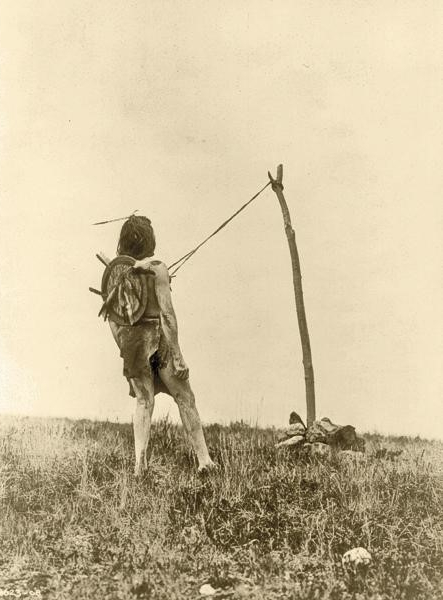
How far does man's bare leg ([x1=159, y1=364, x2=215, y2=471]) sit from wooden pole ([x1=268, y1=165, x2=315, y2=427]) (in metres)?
3.32

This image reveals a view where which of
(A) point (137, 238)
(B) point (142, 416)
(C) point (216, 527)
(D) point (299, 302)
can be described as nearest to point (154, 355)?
(B) point (142, 416)

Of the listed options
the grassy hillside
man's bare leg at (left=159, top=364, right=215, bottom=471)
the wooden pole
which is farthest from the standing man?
the wooden pole

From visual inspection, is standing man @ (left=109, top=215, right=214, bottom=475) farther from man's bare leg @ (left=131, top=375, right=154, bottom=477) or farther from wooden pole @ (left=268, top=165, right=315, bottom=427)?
wooden pole @ (left=268, top=165, right=315, bottom=427)

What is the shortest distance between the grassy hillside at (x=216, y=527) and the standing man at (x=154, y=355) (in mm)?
466

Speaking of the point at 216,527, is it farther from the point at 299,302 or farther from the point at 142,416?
the point at 299,302

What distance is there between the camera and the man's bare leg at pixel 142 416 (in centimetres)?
667

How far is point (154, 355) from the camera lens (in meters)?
6.89

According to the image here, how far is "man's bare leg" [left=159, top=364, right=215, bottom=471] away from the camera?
6832mm

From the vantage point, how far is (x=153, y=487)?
6.22 metres

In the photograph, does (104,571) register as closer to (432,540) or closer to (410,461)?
(432,540)

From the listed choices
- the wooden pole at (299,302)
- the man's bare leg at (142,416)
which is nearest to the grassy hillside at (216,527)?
the man's bare leg at (142,416)

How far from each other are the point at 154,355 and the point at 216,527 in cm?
199

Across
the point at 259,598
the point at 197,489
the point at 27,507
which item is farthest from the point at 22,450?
the point at 259,598

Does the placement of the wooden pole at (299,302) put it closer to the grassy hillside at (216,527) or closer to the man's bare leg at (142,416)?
the grassy hillside at (216,527)
